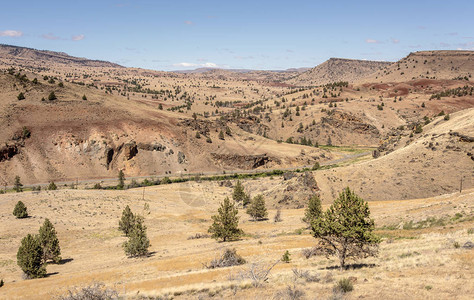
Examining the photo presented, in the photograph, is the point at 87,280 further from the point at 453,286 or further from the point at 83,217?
the point at 83,217

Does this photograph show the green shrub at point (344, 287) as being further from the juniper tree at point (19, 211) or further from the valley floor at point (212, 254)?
the juniper tree at point (19, 211)

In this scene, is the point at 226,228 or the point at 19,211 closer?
the point at 226,228

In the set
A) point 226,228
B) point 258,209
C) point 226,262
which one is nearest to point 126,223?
point 226,228

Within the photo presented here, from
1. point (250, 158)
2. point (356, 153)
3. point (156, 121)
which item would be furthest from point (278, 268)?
point (356, 153)

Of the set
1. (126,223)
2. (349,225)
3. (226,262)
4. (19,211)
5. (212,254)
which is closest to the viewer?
(349,225)

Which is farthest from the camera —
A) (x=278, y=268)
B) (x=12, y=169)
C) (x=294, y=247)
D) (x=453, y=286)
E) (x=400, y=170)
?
(x=12, y=169)

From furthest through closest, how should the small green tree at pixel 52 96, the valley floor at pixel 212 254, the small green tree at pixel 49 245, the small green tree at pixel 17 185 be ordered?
the small green tree at pixel 52 96 < the small green tree at pixel 17 185 < the small green tree at pixel 49 245 < the valley floor at pixel 212 254

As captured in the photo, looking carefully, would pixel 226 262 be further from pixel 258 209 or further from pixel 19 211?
pixel 19 211

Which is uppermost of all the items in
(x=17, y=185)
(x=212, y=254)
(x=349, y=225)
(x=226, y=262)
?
(x=349, y=225)

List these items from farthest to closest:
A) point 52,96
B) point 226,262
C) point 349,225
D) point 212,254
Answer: point 52,96 < point 212,254 < point 226,262 < point 349,225

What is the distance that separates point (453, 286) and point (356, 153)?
117 metres

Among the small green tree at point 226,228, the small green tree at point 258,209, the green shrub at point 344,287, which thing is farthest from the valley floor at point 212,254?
the small green tree at point 226,228

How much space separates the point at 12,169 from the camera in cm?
8881

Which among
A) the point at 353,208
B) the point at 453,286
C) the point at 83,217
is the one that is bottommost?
the point at 83,217
